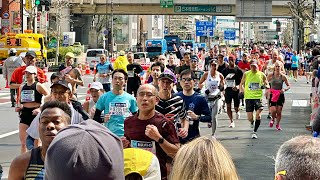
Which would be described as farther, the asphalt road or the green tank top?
the green tank top

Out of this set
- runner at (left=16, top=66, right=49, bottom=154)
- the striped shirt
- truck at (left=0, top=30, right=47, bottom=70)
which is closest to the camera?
the striped shirt

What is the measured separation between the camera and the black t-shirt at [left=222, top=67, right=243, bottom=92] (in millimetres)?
18688

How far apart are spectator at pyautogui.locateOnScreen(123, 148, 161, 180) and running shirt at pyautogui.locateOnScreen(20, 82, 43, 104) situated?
7.36 metres

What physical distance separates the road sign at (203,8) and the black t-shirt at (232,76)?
5576 cm

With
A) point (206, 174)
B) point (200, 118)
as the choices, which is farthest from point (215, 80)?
point (206, 174)

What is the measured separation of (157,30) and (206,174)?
137 m

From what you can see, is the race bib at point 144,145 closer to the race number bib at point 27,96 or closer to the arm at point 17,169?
the arm at point 17,169

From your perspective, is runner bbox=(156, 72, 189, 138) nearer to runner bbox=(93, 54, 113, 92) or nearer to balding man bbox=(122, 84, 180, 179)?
balding man bbox=(122, 84, 180, 179)

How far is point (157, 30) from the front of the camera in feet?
460

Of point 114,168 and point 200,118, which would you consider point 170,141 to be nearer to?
point 200,118

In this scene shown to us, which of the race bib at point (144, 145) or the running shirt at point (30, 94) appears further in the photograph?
the running shirt at point (30, 94)

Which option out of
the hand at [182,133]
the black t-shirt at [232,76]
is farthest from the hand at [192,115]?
the black t-shirt at [232,76]

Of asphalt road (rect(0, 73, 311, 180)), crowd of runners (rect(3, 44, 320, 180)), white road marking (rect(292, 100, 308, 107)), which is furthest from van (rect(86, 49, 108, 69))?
crowd of runners (rect(3, 44, 320, 180))

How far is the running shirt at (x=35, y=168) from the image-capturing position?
5.04m
